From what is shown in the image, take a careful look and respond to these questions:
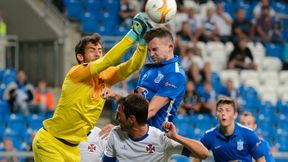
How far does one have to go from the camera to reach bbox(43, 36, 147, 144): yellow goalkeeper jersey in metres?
7.11

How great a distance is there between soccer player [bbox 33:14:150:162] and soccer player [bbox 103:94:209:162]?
29.8 inches

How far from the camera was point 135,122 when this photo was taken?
20.5 feet

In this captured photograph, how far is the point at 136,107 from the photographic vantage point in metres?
6.17

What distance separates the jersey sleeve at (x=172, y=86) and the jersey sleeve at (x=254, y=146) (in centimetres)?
131

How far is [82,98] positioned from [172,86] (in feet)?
2.61

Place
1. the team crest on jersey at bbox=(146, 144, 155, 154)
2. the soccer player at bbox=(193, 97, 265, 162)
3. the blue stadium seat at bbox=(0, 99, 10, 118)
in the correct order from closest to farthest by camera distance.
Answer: the team crest on jersey at bbox=(146, 144, 155, 154), the soccer player at bbox=(193, 97, 265, 162), the blue stadium seat at bbox=(0, 99, 10, 118)

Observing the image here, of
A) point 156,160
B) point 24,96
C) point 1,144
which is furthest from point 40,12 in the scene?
point 156,160

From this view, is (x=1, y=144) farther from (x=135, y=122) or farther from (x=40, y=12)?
(x=135, y=122)

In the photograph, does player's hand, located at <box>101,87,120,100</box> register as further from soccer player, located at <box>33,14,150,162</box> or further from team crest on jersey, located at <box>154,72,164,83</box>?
team crest on jersey, located at <box>154,72,164,83</box>

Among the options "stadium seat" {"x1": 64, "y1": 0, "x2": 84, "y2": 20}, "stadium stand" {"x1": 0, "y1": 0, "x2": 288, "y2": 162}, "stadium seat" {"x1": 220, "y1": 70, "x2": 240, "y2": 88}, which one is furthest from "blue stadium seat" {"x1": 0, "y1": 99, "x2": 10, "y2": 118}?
"stadium seat" {"x1": 220, "y1": 70, "x2": 240, "y2": 88}

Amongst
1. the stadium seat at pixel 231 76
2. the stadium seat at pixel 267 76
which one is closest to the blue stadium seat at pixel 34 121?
the stadium seat at pixel 231 76

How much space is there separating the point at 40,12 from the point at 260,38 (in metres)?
4.55

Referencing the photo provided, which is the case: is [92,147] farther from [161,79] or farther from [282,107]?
[282,107]

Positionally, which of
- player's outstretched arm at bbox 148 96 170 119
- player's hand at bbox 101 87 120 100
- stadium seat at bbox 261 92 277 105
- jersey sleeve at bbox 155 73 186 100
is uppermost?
jersey sleeve at bbox 155 73 186 100
